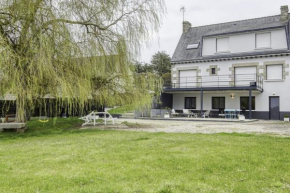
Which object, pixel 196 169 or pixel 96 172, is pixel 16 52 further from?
pixel 196 169

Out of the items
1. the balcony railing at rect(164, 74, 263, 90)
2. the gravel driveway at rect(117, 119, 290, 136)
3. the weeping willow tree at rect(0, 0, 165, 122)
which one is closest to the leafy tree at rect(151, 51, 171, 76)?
the balcony railing at rect(164, 74, 263, 90)

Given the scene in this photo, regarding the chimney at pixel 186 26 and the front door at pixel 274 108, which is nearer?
the front door at pixel 274 108

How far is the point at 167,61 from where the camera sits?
37781 mm

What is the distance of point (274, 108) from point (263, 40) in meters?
5.10

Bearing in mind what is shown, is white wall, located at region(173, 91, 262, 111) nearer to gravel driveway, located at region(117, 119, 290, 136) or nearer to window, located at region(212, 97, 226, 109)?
window, located at region(212, 97, 226, 109)

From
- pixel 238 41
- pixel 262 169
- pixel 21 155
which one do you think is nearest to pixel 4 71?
pixel 21 155

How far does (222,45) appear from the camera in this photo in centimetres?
2158

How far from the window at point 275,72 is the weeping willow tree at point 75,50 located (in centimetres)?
1227

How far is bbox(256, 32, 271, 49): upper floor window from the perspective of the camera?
64.7 feet

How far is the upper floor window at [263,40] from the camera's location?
19.7 m

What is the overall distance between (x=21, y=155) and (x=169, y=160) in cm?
296

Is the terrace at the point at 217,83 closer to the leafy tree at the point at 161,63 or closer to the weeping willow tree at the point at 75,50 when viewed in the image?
the weeping willow tree at the point at 75,50

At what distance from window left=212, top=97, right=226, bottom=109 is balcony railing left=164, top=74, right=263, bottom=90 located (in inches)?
51.6

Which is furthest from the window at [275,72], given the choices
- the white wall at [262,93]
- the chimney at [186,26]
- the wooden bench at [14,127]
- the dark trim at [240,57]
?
the wooden bench at [14,127]
